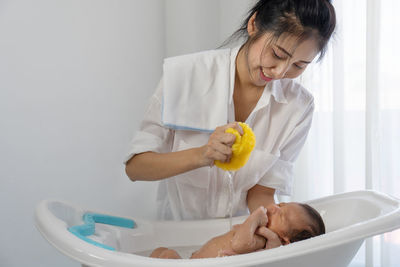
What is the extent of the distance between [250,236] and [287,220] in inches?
6.0

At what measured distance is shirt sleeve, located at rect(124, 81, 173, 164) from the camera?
41.9 inches

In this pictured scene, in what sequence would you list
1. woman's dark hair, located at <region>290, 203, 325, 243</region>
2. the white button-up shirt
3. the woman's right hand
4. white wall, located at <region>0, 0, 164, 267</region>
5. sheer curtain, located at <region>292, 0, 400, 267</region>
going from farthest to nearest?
sheer curtain, located at <region>292, 0, 400, 267</region> < white wall, located at <region>0, 0, 164, 267</region> < the white button-up shirt < woman's dark hair, located at <region>290, 203, 325, 243</region> < the woman's right hand

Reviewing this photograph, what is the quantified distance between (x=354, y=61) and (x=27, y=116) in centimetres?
149

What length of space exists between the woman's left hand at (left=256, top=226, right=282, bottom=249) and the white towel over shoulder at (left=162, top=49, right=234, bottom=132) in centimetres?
32

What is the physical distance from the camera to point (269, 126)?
1204 millimetres

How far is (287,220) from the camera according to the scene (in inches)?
40.3

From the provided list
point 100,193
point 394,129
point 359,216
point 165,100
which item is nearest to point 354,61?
point 394,129

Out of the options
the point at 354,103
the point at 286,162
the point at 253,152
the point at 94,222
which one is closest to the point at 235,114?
the point at 253,152

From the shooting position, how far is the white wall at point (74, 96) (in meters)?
1.36

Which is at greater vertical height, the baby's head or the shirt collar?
the shirt collar

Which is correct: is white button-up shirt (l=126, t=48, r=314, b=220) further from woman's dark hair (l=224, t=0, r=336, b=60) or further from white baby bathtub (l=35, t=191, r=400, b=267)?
woman's dark hair (l=224, t=0, r=336, b=60)

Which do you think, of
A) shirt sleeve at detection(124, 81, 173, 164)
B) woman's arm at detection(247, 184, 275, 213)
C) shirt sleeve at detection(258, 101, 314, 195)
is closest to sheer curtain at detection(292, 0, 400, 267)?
shirt sleeve at detection(258, 101, 314, 195)

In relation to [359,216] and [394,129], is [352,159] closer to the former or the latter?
[394,129]

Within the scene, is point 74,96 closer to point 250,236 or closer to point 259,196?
point 259,196
